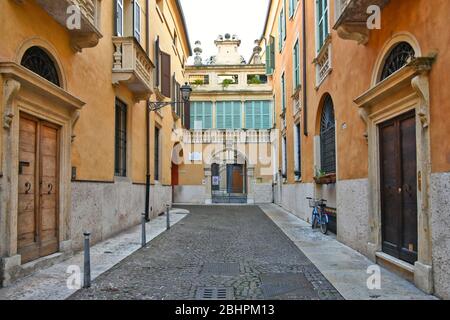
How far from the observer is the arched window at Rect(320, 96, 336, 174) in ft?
37.6

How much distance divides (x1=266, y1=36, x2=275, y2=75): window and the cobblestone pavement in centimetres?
1659

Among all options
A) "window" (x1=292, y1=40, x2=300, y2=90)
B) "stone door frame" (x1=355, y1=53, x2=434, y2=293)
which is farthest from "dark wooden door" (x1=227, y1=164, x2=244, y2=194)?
"stone door frame" (x1=355, y1=53, x2=434, y2=293)

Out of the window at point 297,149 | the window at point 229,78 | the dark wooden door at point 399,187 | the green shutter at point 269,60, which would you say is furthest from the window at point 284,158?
the dark wooden door at point 399,187

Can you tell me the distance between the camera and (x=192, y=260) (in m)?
8.05

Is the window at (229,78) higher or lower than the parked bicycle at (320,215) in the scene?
higher

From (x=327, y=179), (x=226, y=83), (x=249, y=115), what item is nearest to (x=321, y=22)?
(x=327, y=179)

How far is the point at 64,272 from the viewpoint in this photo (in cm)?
671

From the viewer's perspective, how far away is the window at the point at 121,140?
1212 cm

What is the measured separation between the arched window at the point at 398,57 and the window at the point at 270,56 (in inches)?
735

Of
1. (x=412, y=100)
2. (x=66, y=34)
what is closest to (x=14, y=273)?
(x=66, y=34)

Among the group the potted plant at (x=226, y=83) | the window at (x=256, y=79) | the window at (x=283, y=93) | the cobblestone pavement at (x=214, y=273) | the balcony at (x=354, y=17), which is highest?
the window at (x=256, y=79)

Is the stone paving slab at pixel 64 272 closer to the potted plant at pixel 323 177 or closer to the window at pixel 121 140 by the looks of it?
the window at pixel 121 140

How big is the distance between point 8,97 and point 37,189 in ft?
6.09

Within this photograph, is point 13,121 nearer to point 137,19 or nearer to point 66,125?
point 66,125
